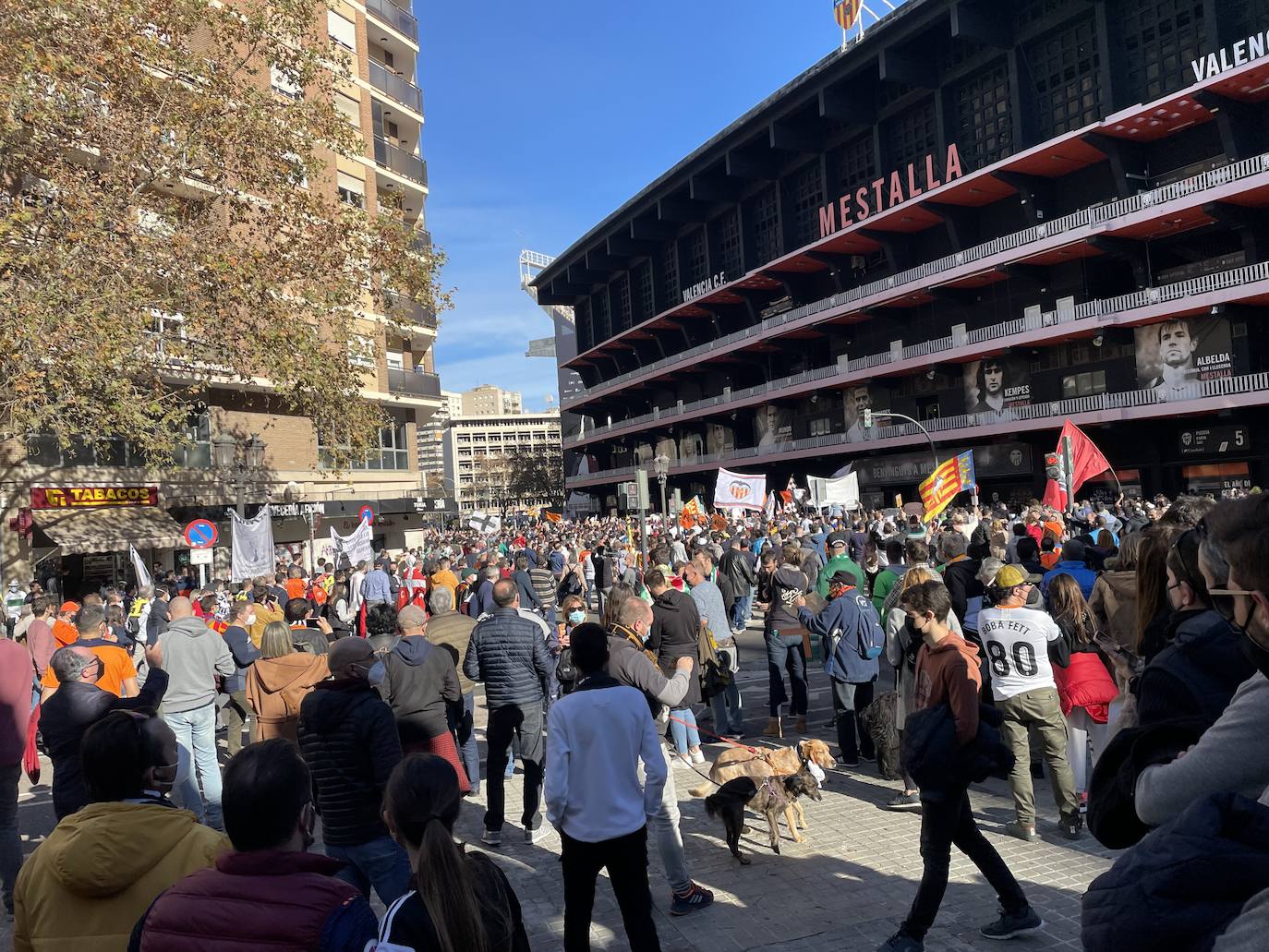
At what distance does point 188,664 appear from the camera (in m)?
6.75

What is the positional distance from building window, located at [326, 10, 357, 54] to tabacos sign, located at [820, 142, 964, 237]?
75.4 feet

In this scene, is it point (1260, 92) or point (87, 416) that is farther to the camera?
point (1260, 92)

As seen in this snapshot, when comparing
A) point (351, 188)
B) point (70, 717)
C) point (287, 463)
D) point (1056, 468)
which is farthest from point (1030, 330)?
point (70, 717)

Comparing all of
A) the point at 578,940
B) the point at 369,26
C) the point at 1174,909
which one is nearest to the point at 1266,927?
the point at 1174,909

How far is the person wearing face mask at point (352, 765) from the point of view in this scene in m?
4.16

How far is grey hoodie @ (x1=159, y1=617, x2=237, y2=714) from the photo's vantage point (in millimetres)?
6688

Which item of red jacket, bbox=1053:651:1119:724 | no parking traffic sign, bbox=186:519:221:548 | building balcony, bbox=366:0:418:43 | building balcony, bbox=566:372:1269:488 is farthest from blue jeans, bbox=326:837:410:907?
building balcony, bbox=366:0:418:43

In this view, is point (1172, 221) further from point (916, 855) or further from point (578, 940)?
point (578, 940)

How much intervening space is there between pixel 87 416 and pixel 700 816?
15.4m

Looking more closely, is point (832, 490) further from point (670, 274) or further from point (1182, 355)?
point (670, 274)

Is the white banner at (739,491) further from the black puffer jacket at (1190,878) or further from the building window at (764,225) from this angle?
the building window at (764,225)

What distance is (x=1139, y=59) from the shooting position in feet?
97.1

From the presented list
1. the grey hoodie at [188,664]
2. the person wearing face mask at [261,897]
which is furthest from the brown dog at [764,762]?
the person wearing face mask at [261,897]

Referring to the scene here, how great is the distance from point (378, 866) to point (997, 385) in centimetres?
3567
